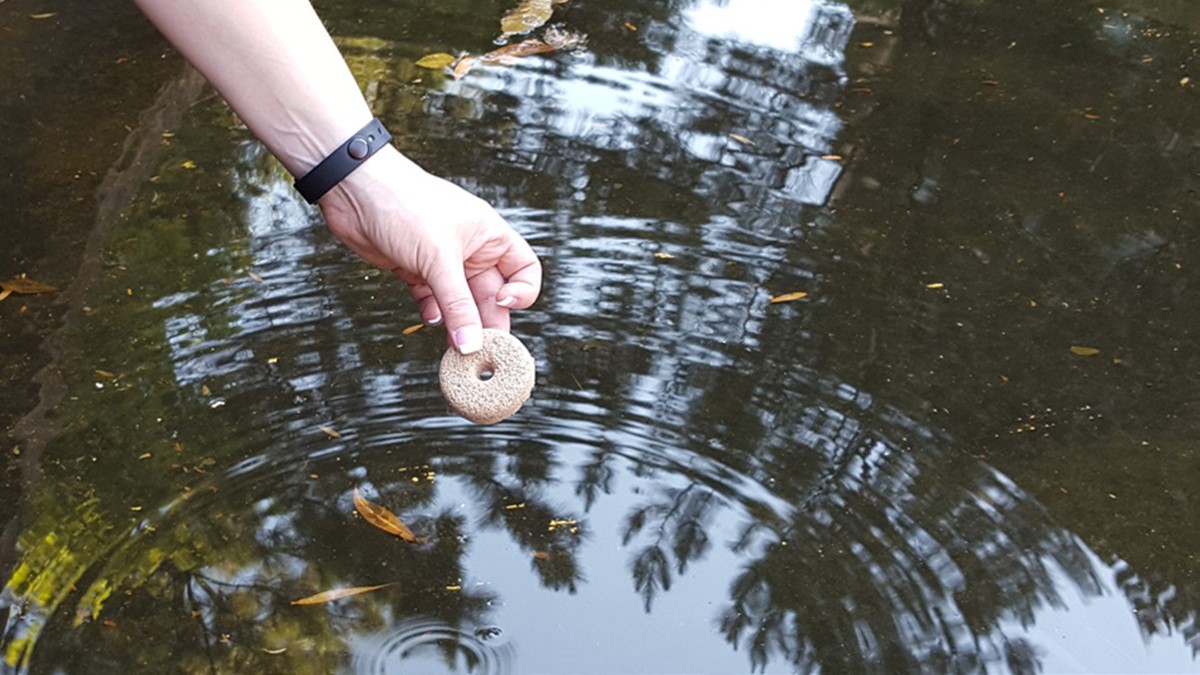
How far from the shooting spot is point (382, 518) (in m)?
2.47

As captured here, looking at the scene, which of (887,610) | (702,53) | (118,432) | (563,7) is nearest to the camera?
(887,610)

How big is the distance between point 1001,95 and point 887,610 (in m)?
2.27

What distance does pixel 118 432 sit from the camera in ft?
8.71

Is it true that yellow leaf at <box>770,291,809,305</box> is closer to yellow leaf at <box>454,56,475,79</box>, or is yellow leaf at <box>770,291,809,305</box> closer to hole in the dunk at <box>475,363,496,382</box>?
hole in the dunk at <box>475,363,496,382</box>

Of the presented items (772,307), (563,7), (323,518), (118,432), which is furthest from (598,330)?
(563,7)

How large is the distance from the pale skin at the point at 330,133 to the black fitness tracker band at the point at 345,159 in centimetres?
1

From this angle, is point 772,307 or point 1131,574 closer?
point 1131,574

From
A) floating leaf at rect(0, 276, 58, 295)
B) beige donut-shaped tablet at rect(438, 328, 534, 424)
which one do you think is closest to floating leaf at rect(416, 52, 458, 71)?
floating leaf at rect(0, 276, 58, 295)

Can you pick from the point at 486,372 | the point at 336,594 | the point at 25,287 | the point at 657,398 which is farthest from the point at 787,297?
the point at 25,287

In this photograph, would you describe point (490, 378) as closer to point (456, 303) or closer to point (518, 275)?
point (518, 275)

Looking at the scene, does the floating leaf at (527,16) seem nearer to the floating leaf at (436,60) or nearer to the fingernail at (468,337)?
the floating leaf at (436,60)

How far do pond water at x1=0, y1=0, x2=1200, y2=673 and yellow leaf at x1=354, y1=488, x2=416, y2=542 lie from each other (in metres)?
0.02

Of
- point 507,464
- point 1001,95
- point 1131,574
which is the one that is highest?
point 1001,95

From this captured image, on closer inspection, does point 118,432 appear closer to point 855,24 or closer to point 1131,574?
point 1131,574
